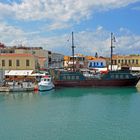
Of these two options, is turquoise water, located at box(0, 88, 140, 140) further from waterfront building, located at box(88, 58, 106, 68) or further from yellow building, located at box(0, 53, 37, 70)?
waterfront building, located at box(88, 58, 106, 68)

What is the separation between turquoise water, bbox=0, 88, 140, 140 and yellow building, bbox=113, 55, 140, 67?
5472cm

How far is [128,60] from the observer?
10831 cm

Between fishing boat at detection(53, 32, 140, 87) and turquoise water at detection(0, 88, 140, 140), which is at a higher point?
fishing boat at detection(53, 32, 140, 87)

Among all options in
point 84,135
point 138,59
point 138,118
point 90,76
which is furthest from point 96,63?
point 84,135

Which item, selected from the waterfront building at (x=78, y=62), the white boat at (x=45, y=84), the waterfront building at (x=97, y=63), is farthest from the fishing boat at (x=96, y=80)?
the waterfront building at (x=97, y=63)

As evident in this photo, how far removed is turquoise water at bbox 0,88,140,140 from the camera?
28328 mm

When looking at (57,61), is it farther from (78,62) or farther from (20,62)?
(20,62)

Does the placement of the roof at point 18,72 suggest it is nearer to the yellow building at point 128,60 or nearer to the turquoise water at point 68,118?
the turquoise water at point 68,118

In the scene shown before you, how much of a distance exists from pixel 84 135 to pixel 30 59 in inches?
1796

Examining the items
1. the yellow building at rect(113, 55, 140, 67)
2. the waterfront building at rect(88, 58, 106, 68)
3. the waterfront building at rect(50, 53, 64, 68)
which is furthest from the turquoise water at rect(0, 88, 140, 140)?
the yellow building at rect(113, 55, 140, 67)

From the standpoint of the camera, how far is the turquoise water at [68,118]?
28.3 metres

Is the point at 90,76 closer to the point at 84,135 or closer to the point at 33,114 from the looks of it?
the point at 33,114

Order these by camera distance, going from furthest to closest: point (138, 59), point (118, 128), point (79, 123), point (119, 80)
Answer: point (138, 59)
point (119, 80)
point (79, 123)
point (118, 128)

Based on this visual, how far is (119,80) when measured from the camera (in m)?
70.2
